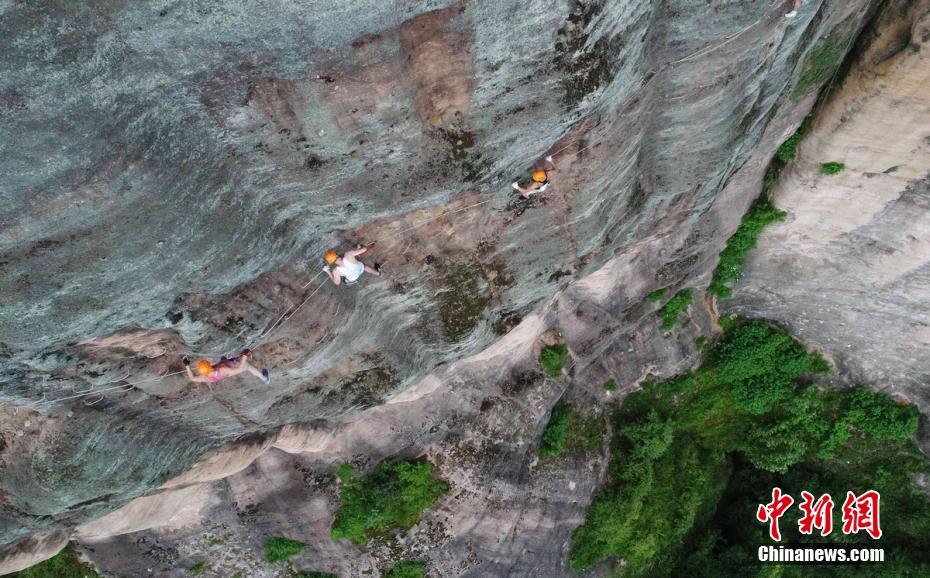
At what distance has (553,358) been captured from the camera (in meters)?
11.2

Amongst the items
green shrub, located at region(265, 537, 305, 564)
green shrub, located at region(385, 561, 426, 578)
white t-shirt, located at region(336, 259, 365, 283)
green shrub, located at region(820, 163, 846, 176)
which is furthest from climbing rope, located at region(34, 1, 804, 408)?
green shrub, located at region(385, 561, 426, 578)

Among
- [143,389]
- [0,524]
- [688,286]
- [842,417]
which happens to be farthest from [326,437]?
[842,417]

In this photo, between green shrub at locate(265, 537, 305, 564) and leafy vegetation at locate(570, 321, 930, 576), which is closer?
green shrub at locate(265, 537, 305, 564)

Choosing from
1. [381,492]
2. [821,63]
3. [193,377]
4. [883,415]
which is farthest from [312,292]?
[883,415]

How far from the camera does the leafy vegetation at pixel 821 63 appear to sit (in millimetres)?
8516

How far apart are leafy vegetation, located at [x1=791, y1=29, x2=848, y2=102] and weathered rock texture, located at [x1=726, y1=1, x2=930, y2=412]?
0.33 metres

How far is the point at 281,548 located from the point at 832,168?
471 inches

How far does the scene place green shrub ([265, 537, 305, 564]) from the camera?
36.8 feet

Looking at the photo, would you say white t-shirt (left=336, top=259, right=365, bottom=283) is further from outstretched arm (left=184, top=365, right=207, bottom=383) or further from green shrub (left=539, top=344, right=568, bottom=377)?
green shrub (left=539, top=344, right=568, bottom=377)

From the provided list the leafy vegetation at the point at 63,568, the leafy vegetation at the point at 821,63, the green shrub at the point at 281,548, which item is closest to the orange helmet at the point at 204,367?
the green shrub at the point at 281,548

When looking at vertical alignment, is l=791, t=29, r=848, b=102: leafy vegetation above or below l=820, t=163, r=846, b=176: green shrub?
above

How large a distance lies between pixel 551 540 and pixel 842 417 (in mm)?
7453

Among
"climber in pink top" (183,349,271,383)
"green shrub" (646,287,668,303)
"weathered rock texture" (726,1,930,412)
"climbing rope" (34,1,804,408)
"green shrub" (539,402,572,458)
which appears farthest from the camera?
"green shrub" (539,402,572,458)

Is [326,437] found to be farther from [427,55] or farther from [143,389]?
[427,55]
